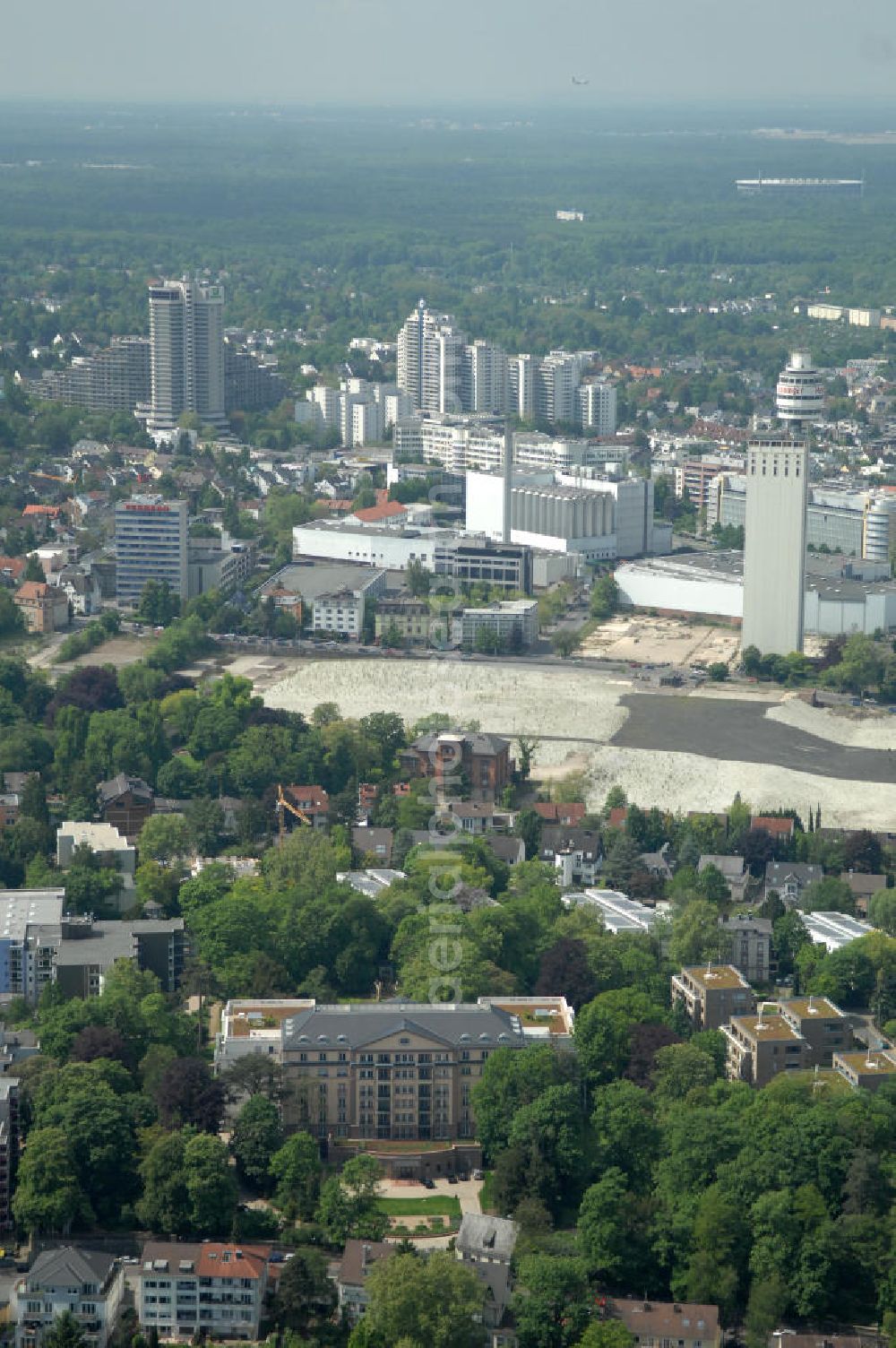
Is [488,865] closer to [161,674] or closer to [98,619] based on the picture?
[161,674]

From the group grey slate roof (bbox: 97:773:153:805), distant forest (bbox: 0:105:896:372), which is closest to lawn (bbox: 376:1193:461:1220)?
grey slate roof (bbox: 97:773:153:805)

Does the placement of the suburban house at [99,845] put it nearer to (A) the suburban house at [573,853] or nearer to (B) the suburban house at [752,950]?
(A) the suburban house at [573,853]

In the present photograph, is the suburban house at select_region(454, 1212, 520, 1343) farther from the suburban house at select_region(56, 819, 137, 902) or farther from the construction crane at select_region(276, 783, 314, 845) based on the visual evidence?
the construction crane at select_region(276, 783, 314, 845)

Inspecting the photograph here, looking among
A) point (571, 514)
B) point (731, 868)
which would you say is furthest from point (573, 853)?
point (571, 514)

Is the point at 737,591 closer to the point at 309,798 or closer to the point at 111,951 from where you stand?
the point at 309,798

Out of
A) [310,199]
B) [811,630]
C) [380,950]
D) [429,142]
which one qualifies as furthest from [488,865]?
[429,142]
